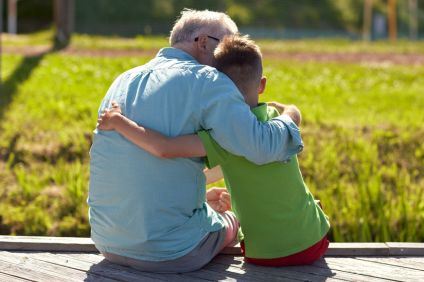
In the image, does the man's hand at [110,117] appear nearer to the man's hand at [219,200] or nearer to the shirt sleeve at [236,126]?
the shirt sleeve at [236,126]

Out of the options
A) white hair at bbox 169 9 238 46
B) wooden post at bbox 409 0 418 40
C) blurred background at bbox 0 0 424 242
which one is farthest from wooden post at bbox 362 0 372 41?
white hair at bbox 169 9 238 46

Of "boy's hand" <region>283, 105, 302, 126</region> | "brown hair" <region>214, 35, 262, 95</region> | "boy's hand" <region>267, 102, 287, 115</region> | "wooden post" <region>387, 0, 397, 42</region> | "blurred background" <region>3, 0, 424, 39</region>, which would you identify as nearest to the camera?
"brown hair" <region>214, 35, 262, 95</region>

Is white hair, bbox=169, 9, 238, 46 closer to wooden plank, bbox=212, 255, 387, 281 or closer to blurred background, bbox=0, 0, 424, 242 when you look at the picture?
wooden plank, bbox=212, 255, 387, 281

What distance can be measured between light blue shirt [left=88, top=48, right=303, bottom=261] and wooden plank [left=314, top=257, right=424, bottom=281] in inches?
21.3

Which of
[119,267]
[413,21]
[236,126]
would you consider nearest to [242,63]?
[236,126]

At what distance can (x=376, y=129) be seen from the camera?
6.67 metres

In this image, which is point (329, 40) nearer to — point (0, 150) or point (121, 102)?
point (0, 150)

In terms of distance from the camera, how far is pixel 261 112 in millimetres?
3188

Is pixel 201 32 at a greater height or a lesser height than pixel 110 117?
greater

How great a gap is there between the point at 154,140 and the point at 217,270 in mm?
614

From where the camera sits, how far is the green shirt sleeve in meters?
3.04

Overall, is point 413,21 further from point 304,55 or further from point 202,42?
point 202,42

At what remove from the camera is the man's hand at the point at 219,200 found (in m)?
3.65

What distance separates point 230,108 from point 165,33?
16995 millimetres
